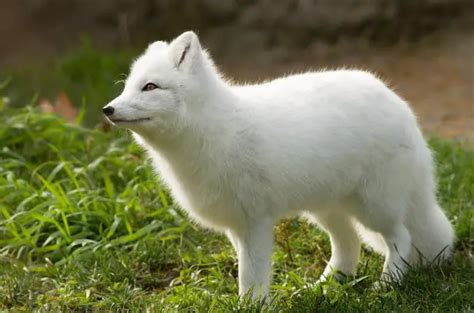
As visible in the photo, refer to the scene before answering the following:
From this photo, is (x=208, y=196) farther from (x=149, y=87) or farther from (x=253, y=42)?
(x=253, y=42)

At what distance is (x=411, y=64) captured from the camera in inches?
379

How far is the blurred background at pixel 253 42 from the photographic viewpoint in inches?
360

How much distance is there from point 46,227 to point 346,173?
2.19m

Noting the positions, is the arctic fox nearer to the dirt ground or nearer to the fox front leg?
the fox front leg

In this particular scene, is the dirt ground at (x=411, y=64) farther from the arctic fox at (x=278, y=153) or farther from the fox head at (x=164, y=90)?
the fox head at (x=164, y=90)

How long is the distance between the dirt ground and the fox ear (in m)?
4.85

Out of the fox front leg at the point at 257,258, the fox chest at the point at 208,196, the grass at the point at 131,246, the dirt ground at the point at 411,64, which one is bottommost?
the dirt ground at the point at 411,64

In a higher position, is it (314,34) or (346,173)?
(346,173)

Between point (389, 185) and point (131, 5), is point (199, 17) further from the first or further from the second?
point (389, 185)

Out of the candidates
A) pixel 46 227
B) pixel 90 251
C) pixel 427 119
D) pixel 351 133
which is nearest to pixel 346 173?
pixel 351 133

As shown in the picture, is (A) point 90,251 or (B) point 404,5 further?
(B) point 404,5

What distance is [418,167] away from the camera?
15.7 ft

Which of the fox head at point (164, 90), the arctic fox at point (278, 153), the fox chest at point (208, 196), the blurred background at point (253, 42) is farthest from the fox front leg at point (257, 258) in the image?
the blurred background at point (253, 42)

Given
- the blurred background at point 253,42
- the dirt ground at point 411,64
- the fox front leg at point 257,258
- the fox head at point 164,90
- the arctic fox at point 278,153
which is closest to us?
the fox head at point 164,90
